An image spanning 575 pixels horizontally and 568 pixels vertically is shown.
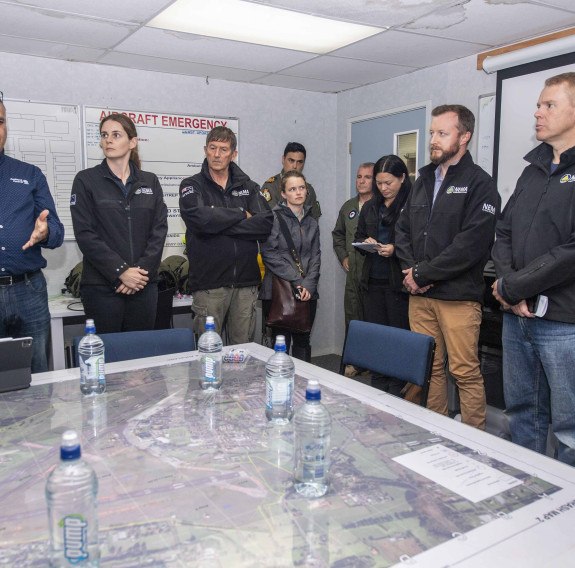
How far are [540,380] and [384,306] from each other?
4.34 feet

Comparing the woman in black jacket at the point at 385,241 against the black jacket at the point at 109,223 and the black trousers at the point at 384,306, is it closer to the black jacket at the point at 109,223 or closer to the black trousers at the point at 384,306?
the black trousers at the point at 384,306

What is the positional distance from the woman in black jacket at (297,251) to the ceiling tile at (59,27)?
137 centimetres

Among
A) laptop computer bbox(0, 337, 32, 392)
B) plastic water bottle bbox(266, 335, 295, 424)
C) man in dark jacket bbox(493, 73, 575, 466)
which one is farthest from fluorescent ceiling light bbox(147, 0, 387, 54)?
plastic water bottle bbox(266, 335, 295, 424)

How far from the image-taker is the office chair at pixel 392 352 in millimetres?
1938

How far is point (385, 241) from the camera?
134 inches

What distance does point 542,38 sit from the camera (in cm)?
317

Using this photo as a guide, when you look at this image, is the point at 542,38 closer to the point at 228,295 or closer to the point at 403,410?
the point at 228,295

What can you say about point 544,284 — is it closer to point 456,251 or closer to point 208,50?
point 456,251

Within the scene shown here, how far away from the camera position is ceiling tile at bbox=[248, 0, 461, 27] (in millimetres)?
2662

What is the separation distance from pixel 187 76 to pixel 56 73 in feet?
3.17

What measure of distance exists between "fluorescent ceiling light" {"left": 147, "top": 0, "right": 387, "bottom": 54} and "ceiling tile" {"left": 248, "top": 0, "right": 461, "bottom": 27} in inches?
3.7

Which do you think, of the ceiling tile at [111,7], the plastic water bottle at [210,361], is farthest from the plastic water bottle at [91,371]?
the ceiling tile at [111,7]

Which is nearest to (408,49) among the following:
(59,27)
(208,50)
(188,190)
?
(208,50)

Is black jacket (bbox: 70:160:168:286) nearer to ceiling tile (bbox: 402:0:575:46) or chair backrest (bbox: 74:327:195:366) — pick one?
chair backrest (bbox: 74:327:195:366)
